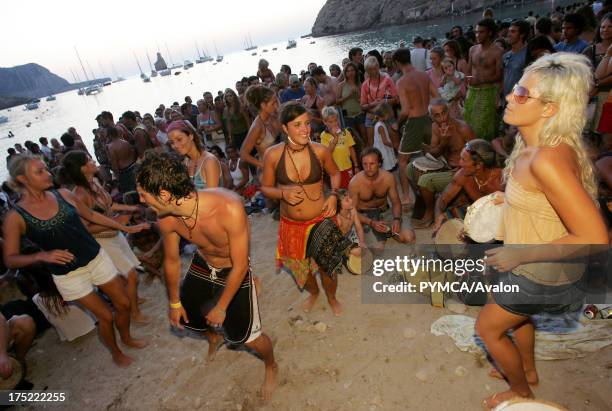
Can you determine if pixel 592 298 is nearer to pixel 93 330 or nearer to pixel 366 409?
pixel 366 409

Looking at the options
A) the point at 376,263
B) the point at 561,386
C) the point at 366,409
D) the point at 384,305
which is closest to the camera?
the point at 561,386

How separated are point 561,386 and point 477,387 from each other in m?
0.54

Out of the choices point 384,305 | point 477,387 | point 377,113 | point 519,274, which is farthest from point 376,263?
point 377,113

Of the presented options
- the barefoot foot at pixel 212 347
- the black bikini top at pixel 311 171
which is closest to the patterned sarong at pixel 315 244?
the black bikini top at pixel 311 171

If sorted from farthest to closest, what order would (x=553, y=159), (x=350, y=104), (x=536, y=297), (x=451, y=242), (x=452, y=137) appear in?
(x=350, y=104)
(x=452, y=137)
(x=451, y=242)
(x=536, y=297)
(x=553, y=159)

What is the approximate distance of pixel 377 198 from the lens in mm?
4387

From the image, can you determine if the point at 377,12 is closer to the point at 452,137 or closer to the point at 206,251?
the point at 452,137

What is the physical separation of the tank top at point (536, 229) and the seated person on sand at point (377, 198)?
2346 mm

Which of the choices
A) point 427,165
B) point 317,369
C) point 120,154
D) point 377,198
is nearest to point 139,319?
point 317,369

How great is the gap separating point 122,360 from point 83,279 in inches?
39.3

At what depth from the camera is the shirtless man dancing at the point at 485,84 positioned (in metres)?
5.54

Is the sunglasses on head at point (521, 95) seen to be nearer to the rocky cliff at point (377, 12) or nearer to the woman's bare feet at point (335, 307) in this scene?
the woman's bare feet at point (335, 307)

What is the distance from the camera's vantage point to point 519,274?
5.85 ft

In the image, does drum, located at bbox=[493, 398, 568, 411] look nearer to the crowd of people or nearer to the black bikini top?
the crowd of people
